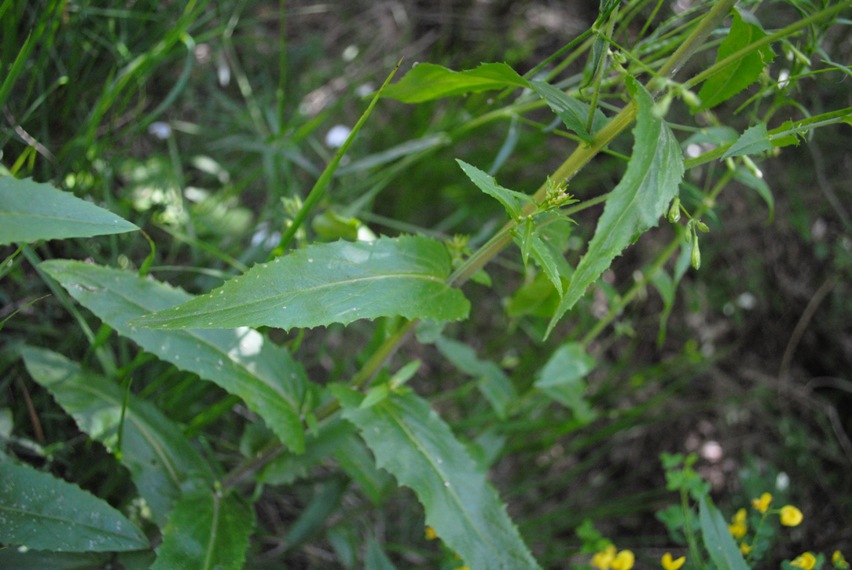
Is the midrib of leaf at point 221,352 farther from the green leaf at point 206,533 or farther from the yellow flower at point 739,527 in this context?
the yellow flower at point 739,527

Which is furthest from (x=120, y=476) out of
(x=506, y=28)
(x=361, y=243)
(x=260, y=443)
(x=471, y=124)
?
(x=506, y=28)

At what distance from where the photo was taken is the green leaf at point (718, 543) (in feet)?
4.57

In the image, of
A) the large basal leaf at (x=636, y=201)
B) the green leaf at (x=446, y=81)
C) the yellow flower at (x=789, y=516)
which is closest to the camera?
the large basal leaf at (x=636, y=201)

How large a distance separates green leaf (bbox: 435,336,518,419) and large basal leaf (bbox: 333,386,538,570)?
0.57m

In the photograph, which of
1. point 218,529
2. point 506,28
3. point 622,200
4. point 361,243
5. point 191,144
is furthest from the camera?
point 506,28

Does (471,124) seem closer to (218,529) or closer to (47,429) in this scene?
(218,529)

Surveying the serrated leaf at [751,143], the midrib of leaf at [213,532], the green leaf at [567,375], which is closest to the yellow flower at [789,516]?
the green leaf at [567,375]

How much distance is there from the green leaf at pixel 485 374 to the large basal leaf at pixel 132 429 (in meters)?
0.76

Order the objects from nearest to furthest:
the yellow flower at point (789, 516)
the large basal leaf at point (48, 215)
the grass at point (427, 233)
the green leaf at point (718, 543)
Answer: the large basal leaf at point (48, 215), the green leaf at point (718, 543), the yellow flower at point (789, 516), the grass at point (427, 233)

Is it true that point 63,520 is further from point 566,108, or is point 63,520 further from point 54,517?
point 566,108

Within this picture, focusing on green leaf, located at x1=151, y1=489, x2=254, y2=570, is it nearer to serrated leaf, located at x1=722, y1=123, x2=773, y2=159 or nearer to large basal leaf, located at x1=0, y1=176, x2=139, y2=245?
large basal leaf, located at x1=0, y1=176, x2=139, y2=245

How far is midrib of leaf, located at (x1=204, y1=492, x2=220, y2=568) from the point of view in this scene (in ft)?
4.29

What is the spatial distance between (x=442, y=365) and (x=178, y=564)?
171 centimetres

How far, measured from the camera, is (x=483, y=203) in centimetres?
274
